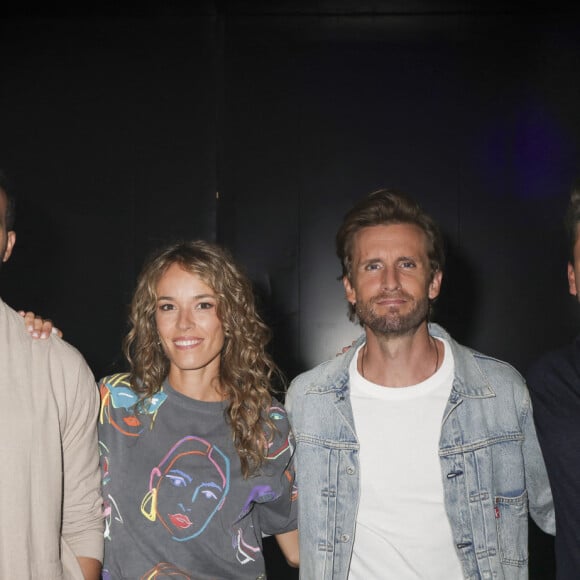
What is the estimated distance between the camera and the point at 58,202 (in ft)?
13.9

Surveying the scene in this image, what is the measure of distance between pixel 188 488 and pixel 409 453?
0.58m

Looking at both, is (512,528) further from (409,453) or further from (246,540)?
(246,540)

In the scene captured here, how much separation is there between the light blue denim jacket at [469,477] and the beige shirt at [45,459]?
583 mm

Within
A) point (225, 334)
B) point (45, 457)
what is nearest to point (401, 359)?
point (225, 334)

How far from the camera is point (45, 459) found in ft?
4.85

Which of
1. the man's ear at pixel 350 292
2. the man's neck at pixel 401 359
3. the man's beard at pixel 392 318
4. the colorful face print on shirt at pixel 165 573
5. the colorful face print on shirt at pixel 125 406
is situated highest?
the man's ear at pixel 350 292

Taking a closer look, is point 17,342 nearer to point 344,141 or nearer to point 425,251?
point 425,251

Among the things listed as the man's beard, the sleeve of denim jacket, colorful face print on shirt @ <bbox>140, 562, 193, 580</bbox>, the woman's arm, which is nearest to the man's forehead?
the man's beard

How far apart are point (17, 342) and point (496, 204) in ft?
10.7

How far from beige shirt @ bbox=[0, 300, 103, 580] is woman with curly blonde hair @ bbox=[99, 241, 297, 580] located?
11 centimetres

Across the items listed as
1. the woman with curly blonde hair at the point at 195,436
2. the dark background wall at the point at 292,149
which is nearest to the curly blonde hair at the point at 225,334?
the woman with curly blonde hair at the point at 195,436

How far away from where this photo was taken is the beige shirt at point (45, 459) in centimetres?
142

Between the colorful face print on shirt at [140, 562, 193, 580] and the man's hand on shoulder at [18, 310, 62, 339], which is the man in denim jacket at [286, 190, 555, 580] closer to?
the colorful face print on shirt at [140, 562, 193, 580]

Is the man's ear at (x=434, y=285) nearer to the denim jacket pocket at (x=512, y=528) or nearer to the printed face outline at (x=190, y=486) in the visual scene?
the denim jacket pocket at (x=512, y=528)
